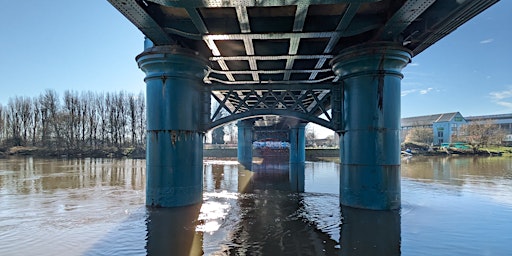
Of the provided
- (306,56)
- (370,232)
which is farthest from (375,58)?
(370,232)

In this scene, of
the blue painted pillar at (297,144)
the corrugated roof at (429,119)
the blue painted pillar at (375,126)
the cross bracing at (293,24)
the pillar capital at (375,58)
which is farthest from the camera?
the corrugated roof at (429,119)

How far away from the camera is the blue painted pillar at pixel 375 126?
9109mm

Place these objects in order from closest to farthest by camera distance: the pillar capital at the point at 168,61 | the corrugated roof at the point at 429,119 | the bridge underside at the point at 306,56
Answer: the bridge underside at the point at 306,56 → the pillar capital at the point at 168,61 → the corrugated roof at the point at 429,119

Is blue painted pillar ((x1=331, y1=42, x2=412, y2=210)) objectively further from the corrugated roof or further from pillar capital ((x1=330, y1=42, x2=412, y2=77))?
the corrugated roof

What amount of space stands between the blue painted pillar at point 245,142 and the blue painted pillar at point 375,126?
852 inches

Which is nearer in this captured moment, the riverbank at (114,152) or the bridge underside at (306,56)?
the bridge underside at (306,56)

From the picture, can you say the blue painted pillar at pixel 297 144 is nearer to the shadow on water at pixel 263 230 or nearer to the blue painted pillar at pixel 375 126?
the shadow on water at pixel 263 230

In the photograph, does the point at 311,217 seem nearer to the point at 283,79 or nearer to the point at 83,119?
the point at 283,79

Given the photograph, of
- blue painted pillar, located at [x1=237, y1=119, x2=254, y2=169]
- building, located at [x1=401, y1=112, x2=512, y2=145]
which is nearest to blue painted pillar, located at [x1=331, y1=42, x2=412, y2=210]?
blue painted pillar, located at [x1=237, y1=119, x2=254, y2=169]

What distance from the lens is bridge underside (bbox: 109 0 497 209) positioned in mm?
8086

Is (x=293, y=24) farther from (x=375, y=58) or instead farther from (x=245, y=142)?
(x=245, y=142)

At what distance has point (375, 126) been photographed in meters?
9.23

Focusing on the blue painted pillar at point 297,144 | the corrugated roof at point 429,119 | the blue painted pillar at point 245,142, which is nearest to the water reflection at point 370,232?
the blue painted pillar at point 245,142

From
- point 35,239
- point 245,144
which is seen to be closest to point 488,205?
point 35,239
